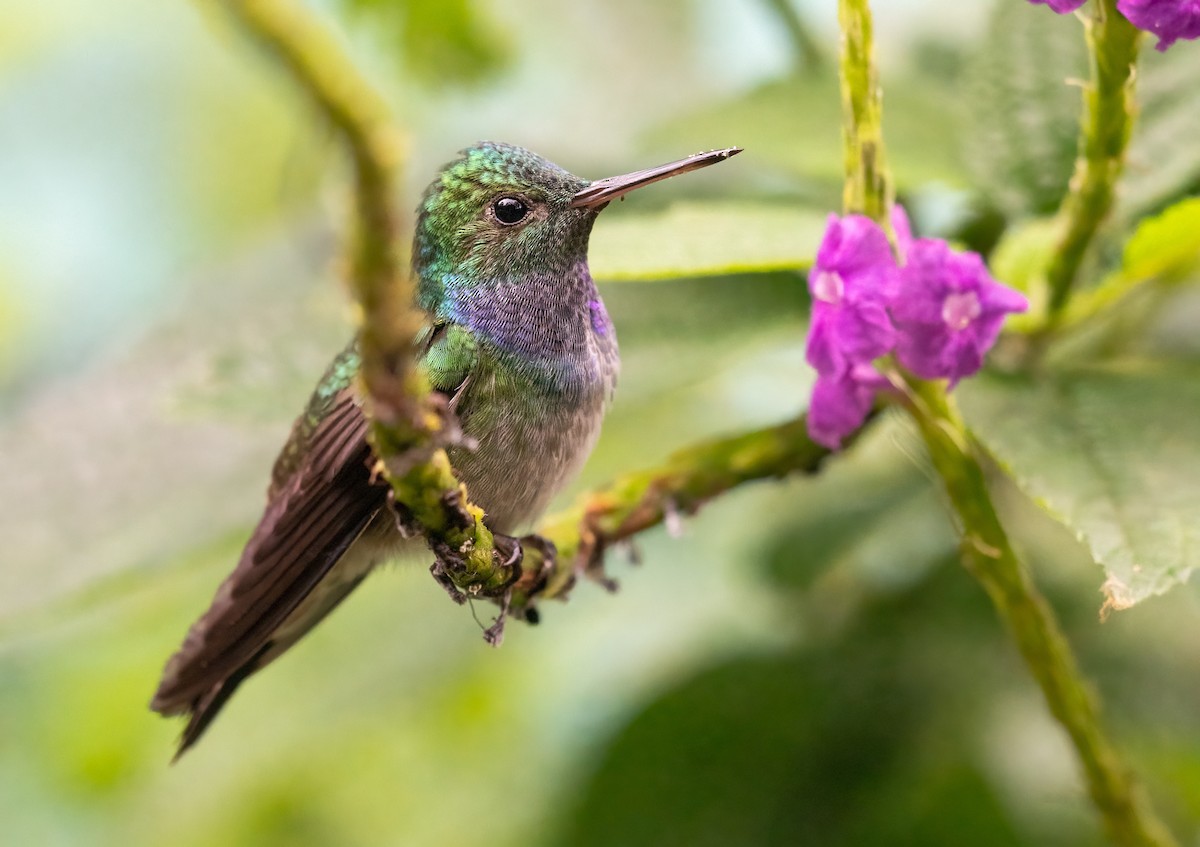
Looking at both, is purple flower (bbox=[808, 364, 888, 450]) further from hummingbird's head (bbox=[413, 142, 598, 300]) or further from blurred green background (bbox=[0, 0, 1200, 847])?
hummingbird's head (bbox=[413, 142, 598, 300])

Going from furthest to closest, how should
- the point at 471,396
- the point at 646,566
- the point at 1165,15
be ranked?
the point at 646,566, the point at 471,396, the point at 1165,15

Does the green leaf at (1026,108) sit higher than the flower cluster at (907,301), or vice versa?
the flower cluster at (907,301)

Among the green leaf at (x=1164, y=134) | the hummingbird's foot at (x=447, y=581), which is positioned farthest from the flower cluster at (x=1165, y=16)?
the hummingbird's foot at (x=447, y=581)

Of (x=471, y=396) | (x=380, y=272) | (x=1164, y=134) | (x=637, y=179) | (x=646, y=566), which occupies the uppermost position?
(x=380, y=272)

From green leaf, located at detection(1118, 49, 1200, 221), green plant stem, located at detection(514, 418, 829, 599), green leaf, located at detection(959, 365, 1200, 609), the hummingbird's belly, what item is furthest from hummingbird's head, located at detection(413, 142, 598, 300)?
green leaf, located at detection(1118, 49, 1200, 221)

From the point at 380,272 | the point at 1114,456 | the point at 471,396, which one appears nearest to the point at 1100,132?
the point at 1114,456

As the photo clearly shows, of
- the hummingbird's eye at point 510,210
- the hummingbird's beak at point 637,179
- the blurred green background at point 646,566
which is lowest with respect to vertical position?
the blurred green background at point 646,566

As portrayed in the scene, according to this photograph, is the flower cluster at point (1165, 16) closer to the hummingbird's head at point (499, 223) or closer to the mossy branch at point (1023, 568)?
the mossy branch at point (1023, 568)

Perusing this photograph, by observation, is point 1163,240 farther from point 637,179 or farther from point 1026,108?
point 637,179
